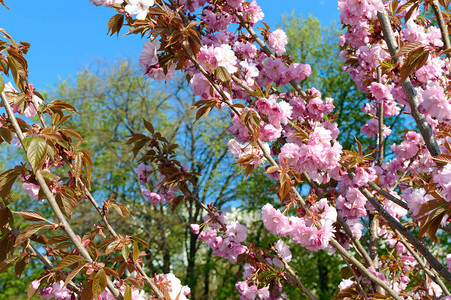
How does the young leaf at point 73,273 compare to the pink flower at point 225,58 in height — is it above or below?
below

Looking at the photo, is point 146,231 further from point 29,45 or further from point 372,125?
point 29,45

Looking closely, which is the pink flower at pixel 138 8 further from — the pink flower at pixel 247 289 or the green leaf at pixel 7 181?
the pink flower at pixel 247 289

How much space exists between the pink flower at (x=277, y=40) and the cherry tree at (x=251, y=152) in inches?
0.4

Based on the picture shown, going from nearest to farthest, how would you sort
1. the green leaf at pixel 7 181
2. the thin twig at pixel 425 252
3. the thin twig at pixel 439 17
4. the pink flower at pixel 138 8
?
the green leaf at pixel 7 181, the pink flower at pixel 138 8, the thin twig at pixel 439 17, the thin twig at pixel 425 252

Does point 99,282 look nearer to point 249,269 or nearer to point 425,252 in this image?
point 249,269

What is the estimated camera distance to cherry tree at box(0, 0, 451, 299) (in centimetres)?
140

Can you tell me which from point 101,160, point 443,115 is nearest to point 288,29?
point 101,160

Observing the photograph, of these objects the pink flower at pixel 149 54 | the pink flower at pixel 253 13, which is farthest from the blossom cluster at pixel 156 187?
the pink flower at pixel 253 13

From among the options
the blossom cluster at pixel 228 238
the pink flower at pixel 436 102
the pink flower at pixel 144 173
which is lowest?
the blossom cluster at pixel 228 238

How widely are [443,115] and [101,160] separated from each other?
13.8 metres

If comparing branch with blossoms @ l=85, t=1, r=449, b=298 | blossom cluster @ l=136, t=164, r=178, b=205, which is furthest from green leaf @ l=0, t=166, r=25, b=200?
blossom cluster @ l=136, t=164, r=178, b=205

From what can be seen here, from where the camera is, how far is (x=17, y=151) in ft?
57.2

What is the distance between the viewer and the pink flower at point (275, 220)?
6.79ft

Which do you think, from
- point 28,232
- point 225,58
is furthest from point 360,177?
point 28,232
